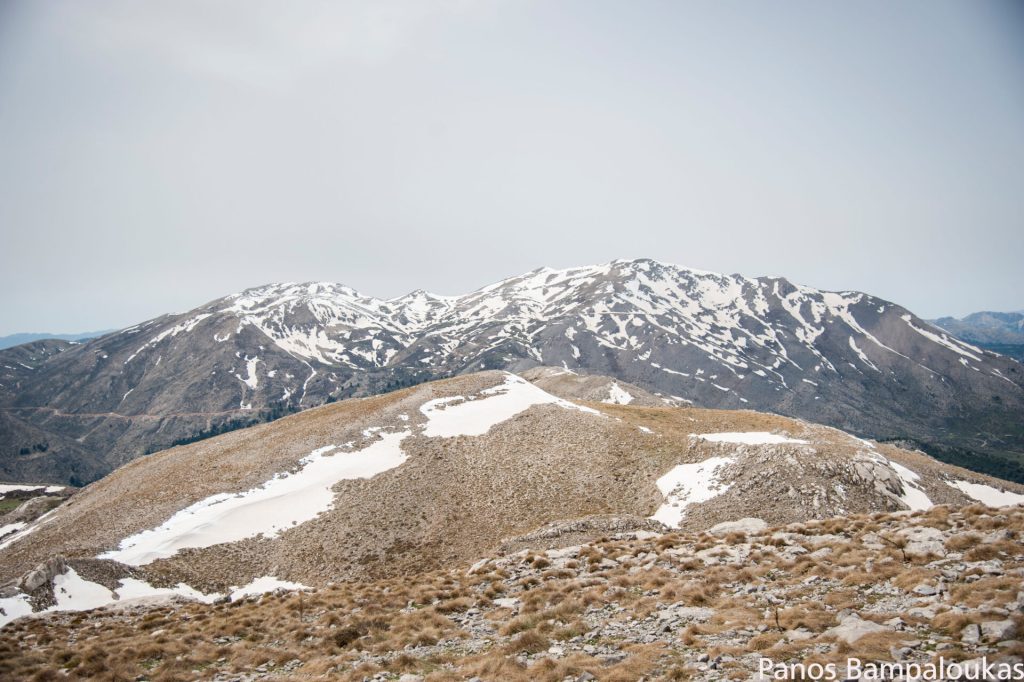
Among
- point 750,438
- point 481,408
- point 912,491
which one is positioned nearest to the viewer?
point 912,491

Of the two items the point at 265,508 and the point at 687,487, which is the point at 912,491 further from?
the point at 265,508

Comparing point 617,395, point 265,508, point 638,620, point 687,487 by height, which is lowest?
point 617,395

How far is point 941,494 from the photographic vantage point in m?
41.9

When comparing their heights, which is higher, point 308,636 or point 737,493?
point 308,636

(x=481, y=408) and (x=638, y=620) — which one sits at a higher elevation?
(x=481, y=408)

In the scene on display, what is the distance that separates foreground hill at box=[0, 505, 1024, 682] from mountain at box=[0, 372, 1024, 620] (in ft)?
30.3

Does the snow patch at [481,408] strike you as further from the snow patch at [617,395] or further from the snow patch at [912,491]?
the snow patch at [617,395]

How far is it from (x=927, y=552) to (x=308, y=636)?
848 inches

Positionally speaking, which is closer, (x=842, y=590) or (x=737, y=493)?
(x=842, y=590)

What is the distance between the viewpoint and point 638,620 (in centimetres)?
1491

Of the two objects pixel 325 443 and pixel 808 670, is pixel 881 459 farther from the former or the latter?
pixel 325 443

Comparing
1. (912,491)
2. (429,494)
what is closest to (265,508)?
(429,494)

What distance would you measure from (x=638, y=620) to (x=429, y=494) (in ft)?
103

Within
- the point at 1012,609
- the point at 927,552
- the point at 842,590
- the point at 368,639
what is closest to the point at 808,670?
the point at 1012,609
